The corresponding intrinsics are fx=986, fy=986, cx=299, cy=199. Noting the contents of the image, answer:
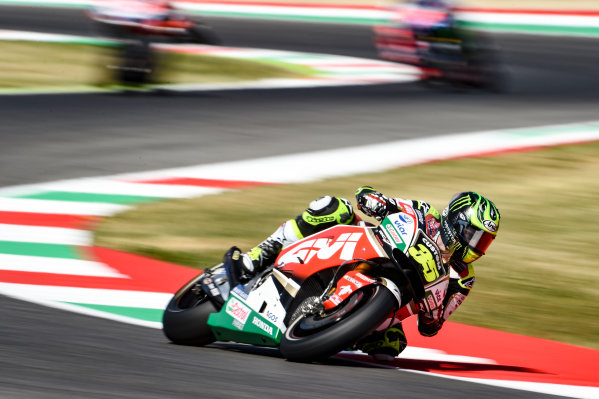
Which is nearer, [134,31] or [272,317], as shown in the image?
[272,317]

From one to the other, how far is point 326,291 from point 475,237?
2.94 feet

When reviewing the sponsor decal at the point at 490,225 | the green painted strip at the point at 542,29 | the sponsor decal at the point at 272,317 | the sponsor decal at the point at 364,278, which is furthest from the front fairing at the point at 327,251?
the green painted strip at the point at 542,29

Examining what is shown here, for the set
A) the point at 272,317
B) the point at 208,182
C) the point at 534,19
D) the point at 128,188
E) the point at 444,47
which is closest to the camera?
the point at 272,317

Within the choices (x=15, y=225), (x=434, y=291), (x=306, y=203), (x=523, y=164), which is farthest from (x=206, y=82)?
(x=434, y=291)

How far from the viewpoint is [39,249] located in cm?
796

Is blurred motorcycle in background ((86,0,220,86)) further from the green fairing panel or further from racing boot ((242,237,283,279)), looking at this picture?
the green fairing panel

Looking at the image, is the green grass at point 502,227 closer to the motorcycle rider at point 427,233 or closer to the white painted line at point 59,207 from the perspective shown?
the white painted line at point 59,207

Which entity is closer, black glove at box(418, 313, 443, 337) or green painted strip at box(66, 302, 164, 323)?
black glove at box(418, 313, 443, 337)

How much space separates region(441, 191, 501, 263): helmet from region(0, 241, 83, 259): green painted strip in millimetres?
3548

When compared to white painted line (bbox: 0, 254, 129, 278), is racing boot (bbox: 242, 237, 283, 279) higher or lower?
higher

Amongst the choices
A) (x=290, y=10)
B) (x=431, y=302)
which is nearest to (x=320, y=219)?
(x=431, y=302)

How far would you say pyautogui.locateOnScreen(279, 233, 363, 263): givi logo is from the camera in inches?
199

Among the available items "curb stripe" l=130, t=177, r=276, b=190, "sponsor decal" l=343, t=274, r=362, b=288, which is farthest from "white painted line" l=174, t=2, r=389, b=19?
"sponsor decal" l=343, t=274, r=362, b=288

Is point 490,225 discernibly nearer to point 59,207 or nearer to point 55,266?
point 55,266
